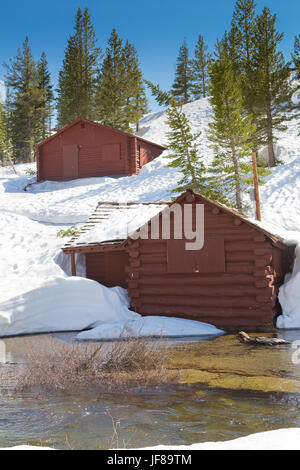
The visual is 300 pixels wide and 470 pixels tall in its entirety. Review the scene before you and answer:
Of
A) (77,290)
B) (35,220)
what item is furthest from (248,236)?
A: (35,220)

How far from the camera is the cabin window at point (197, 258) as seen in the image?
1442cm

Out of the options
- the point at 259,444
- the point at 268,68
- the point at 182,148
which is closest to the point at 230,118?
the point at 182,148

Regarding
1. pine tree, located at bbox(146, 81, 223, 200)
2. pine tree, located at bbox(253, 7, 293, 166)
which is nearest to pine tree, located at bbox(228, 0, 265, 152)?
pine tree, located at bbox(253, 7, 293, 166)

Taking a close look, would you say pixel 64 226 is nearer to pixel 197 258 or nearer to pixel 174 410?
pixel 197 258

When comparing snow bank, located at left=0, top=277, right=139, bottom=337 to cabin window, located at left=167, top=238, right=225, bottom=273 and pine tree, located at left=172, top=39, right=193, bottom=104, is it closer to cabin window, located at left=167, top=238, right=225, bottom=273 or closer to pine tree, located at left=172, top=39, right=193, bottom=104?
cabin window, located at left=167, top=238, right=225, bottom=273

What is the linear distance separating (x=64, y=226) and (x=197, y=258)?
14022 millimetres

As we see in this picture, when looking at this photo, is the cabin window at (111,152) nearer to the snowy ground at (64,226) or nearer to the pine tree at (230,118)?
the snowy ground at (64,226)

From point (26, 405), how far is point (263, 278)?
29.5 feet

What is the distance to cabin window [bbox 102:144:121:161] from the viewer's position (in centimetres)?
3634

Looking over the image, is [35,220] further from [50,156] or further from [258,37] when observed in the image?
[258,37]

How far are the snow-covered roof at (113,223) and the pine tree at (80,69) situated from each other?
3066 centimetres

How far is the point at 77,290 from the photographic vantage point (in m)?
14.6

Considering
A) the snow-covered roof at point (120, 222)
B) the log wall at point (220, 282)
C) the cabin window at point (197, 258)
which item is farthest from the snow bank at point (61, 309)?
the snow-covered roof at point (120, 222)

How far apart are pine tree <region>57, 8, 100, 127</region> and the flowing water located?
44.7 m
